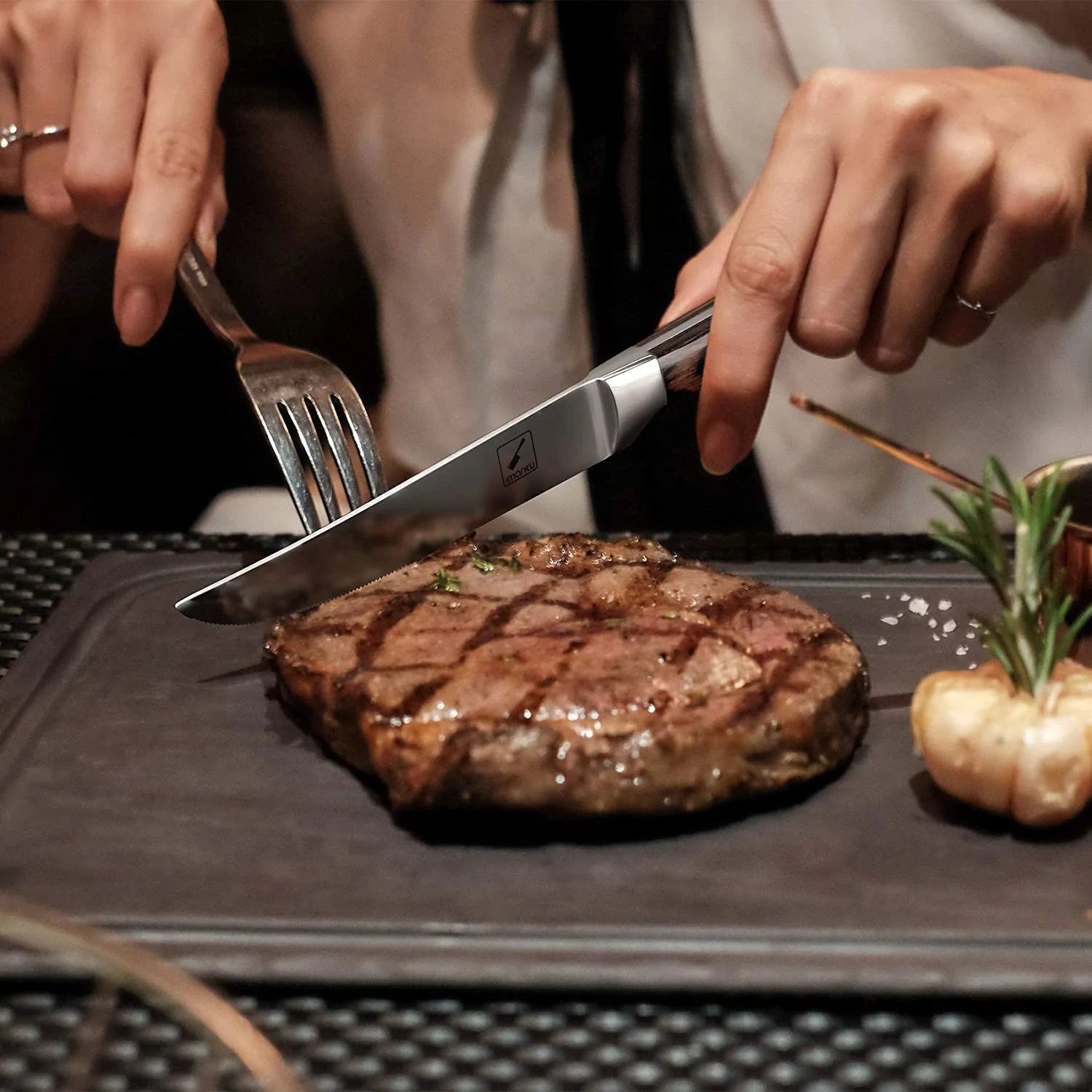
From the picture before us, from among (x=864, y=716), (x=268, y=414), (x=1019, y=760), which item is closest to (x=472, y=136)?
(x=268, y=414)

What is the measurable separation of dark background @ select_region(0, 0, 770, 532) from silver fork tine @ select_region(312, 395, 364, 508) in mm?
1272

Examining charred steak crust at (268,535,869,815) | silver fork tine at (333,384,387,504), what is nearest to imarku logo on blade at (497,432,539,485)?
charred steak crust at (268,535,869,815)

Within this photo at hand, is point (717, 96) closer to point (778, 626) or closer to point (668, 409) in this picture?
point (668, 409)

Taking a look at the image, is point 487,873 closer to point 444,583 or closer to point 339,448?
point 444,583

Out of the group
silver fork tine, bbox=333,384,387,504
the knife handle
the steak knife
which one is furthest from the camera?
silver fork tine, bbox=333,384,387,504

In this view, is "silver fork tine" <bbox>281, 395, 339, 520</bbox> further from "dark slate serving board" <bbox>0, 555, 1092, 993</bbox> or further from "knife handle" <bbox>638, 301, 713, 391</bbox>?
"knife handle" <bbox>638, 301, 713, 391</bbox>

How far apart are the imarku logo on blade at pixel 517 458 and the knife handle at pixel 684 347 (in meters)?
0.24

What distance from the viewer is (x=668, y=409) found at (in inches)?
131

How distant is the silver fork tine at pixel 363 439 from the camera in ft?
6.38

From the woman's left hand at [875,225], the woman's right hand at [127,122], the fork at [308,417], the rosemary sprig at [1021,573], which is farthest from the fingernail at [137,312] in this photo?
the rosemary sprig at [1021,573]

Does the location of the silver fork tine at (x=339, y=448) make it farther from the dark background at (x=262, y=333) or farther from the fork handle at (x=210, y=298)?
the dark background at (x=262, y=333)

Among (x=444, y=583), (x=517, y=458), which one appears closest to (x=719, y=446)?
(x=517, y=458)

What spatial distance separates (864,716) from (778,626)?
16 centimetres

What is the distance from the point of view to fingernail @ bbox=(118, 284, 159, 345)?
2.09 m
